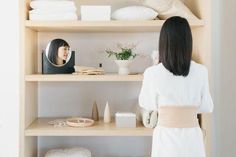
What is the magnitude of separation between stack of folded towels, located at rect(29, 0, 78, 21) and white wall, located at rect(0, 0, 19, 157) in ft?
1.30

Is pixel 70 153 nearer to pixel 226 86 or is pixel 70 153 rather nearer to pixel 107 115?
pixel 107 115

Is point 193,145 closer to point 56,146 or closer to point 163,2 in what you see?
point 163,2

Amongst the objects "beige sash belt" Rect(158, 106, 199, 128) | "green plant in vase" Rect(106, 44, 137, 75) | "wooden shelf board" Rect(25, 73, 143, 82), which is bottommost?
"beige sash belt" Rect(158, 106, 199, 128)

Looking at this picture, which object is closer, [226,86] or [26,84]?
[26,84]

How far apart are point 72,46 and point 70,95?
0.36 m

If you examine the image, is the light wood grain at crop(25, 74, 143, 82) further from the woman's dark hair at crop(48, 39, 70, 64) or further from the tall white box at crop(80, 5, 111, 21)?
the tall white box at crop(80, 5, 111, 21)

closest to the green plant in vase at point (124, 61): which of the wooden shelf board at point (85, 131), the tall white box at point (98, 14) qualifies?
the tall white box at point (98, 14)

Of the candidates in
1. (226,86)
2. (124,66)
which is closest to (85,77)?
(124,66)

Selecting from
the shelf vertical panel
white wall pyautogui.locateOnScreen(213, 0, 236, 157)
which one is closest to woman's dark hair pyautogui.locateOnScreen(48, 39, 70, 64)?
the shelf vertical panel

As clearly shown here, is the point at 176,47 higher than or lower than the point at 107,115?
higher

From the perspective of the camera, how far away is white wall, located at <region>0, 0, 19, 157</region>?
2.34 metres

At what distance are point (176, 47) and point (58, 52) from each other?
34.9 inches

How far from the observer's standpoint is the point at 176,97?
65.7 inches

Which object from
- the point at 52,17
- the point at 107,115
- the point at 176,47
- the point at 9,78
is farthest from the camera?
the point at 9,78
